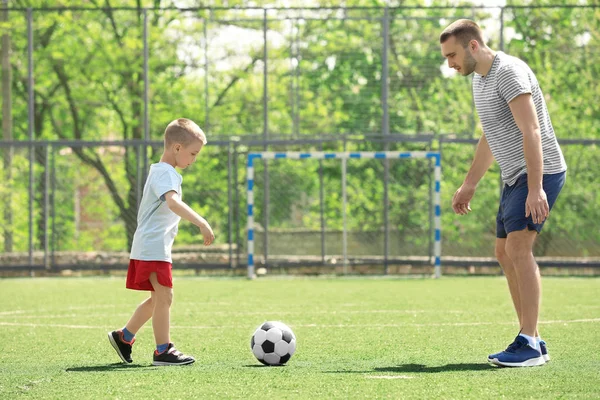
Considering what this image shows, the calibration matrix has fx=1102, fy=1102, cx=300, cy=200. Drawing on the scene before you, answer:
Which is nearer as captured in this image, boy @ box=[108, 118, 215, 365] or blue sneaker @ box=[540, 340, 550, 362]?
blue sneaker @ box=[540, 340, 550, 362]

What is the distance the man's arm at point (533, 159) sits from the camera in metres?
5.61

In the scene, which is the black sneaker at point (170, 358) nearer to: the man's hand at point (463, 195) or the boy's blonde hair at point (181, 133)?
the boy's blonde hair at point (181, 133)

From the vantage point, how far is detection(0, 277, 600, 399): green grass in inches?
193

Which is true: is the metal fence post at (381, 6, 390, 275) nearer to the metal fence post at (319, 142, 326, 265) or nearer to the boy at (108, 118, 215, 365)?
the metal fence post at (319, 142, 326, 265)

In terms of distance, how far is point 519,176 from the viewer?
231 inches

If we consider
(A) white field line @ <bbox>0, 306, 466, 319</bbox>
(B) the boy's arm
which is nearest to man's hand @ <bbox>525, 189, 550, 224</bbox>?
(B) the boy's arm

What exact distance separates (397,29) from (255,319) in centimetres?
1020

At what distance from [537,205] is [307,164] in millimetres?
12978

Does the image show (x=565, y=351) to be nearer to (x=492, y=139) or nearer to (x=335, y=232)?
(x=492, y=139)

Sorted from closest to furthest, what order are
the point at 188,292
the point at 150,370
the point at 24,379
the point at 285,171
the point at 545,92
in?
the point at 24,379
the point at 150,370
the point at 188,292
the point at 285,171
the point at 545,92

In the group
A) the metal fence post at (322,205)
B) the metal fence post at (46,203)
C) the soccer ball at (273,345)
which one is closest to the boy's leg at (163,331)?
the soccer ball at (273,345)

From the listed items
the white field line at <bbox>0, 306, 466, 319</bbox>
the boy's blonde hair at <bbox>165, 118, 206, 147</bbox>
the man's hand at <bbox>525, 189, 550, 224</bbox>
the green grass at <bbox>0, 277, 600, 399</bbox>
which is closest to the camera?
the green grass at <bbox>0, 277, 600, 399</bbox>

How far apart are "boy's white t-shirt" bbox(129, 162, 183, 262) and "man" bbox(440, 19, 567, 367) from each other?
5.44ft

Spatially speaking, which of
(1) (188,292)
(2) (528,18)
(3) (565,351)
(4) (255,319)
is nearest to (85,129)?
(2) (528,18)
